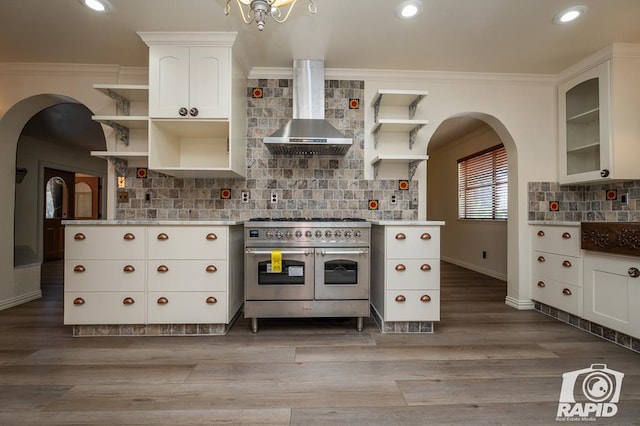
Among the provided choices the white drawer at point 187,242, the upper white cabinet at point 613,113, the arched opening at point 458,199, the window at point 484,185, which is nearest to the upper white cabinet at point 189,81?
the white drawer at point 187,242

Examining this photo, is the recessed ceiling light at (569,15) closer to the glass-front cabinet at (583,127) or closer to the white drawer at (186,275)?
the glass-front cabinet at (583,127)

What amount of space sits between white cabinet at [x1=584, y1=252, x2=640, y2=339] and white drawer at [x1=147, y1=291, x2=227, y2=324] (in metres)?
2.92

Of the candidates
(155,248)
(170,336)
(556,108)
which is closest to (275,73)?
(155,248)

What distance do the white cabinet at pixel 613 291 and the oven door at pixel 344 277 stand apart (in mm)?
1788

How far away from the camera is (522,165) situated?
3.16 m

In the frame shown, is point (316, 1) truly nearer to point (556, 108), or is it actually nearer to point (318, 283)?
point (318, 283)

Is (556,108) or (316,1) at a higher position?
(316,1)

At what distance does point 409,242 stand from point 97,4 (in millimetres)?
2860

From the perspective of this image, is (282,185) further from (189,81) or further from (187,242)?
(189,81)

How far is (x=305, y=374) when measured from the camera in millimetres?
1797

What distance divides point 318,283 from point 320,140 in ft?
3.91

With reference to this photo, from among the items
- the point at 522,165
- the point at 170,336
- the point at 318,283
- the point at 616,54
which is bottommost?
the point at 170,336

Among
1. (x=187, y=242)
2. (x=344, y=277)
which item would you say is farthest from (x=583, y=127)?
(x=187, y=242)

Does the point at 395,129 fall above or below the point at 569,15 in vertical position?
below
